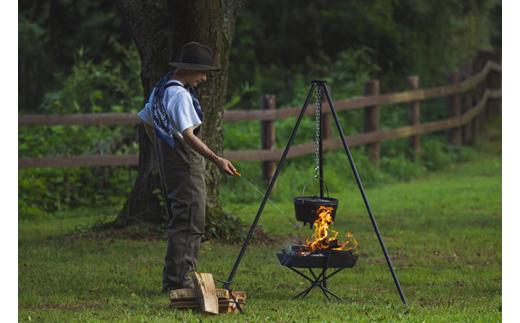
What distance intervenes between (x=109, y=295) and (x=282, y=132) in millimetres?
8815

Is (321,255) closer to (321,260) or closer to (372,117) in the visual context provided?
(321,260)

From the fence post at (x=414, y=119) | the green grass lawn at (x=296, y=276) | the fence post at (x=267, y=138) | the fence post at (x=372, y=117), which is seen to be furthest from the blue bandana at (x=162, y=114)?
the fence post at (x=414, y=119)

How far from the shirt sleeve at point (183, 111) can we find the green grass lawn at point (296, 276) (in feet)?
4.21

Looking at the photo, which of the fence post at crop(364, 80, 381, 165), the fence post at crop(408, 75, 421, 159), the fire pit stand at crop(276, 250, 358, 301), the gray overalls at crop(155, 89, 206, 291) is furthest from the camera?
the fence post at crop(408, 75, 421, 159)

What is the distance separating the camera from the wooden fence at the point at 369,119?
14773 millimetres

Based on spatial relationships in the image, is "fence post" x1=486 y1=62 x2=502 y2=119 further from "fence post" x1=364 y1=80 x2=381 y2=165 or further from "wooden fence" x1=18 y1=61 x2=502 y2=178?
"fence post" x1=364 y1=80 x2=381 y2=165

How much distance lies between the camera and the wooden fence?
48.5 ft

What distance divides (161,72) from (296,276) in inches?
108

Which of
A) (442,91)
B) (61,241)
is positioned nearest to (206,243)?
(61,241)

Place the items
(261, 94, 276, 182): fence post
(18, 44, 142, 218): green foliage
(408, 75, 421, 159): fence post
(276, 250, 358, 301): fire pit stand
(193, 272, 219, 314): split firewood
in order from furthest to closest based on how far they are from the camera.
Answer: (408, 75, 421, 159): fence post
(261, 94, 276, 182): fence post
(18, 44, 142, 218): green foliage
(276, 250, 358, 301): fire pit stand
(193, 272, 219, 314): split firewood

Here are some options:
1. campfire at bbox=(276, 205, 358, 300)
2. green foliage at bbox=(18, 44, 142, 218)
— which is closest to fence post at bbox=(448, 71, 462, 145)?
green foliage at bbox=(18, 44, 142, 218)

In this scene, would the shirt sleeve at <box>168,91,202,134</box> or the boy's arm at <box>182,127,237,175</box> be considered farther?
the shirt sleeve at <box>168,91,202,134</box>
